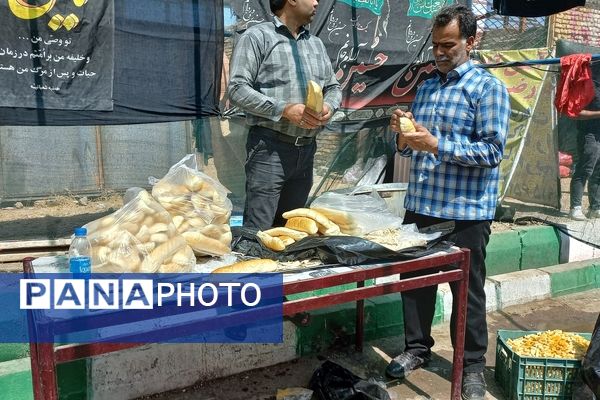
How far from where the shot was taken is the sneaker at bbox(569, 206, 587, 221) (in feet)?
16.8

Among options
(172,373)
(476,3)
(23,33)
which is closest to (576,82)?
A: (476,3)

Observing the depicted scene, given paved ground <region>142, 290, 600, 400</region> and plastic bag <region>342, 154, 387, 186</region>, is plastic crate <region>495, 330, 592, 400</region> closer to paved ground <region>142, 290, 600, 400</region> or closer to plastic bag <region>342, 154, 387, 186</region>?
paved ground <region>142, 290, 600, 400</region>

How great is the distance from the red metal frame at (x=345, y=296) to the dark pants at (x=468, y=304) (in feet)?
0.56

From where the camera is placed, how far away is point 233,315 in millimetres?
1850

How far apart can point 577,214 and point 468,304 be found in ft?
9.90

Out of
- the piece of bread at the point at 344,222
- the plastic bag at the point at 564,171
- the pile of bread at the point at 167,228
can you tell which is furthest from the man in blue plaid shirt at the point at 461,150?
the plastic bag at the point at 564,171

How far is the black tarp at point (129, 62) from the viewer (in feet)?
11.7

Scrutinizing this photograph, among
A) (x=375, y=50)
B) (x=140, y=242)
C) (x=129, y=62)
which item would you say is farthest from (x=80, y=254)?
(x=375, y=50)

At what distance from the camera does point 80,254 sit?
185 cm

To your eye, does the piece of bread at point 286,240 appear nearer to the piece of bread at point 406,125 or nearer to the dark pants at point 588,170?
the piece of bread at point 406,125

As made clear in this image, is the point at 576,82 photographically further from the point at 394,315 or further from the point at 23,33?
the point at 23,33

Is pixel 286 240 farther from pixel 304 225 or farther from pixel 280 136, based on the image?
pixel 280 136

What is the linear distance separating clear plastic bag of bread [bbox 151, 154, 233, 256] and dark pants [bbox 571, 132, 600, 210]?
13.9 ft

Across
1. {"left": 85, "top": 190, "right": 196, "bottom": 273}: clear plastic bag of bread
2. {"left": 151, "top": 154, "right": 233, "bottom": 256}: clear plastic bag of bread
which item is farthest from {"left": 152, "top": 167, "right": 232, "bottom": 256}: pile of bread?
→ {"left": 85, "top": 190, "right": 196, "bottom": 273}: clear plastic bag of bread
